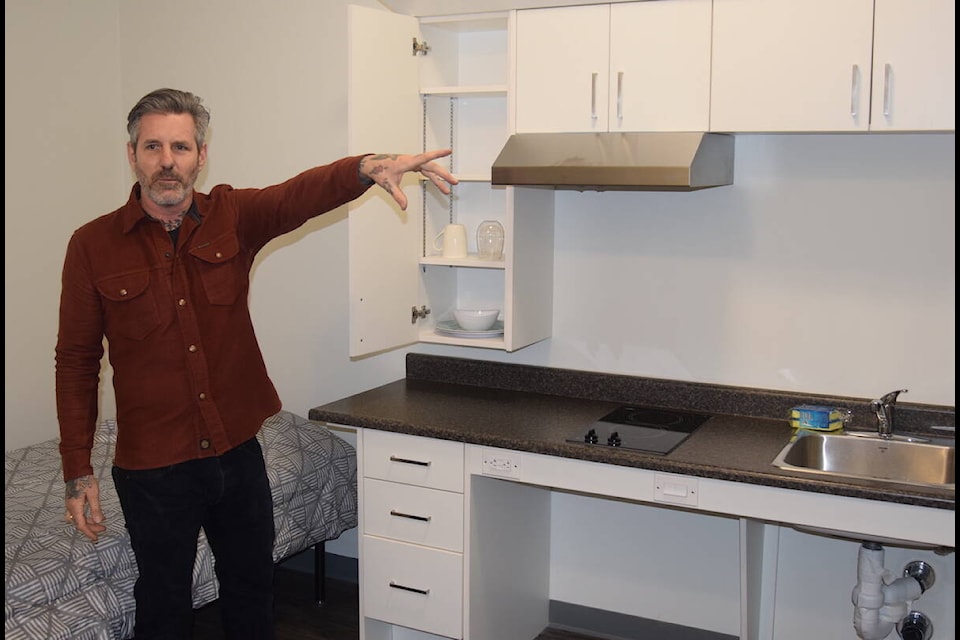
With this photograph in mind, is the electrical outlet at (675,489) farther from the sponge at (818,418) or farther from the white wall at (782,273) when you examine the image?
the white wall at (782,273)

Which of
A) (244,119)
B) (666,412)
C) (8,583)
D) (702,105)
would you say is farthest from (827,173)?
(8,583)

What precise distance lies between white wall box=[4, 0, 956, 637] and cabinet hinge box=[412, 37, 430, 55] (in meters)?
0.25

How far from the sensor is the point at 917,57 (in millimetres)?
2422

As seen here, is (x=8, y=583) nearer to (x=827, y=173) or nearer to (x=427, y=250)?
(x=427, y=250)

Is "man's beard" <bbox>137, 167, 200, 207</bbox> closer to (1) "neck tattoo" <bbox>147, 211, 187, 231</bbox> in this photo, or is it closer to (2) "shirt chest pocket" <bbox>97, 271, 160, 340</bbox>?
(1) "neck tattoo" <bbox>147, 211, 187, 231</bbox>

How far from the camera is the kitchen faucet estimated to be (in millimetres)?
2752

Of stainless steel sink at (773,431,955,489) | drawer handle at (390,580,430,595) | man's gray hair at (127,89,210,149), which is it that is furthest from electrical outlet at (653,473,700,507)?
man's gray hair at (127,89,210,149)

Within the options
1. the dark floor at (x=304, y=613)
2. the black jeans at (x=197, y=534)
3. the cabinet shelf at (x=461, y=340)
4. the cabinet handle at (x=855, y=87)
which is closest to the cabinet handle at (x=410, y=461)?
the cabinet shelf at (x=461, y=340)

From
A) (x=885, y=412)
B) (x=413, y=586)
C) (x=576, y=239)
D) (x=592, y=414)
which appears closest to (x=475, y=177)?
(x=576, y=239)

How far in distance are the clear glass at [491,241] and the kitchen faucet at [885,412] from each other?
124 cm

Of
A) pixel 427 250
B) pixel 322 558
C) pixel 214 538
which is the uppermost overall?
pixel 427 250

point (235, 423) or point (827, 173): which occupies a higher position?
point (827, 173)

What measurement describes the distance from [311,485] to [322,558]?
1.21 ft

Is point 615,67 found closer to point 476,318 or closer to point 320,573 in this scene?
point 476,318
